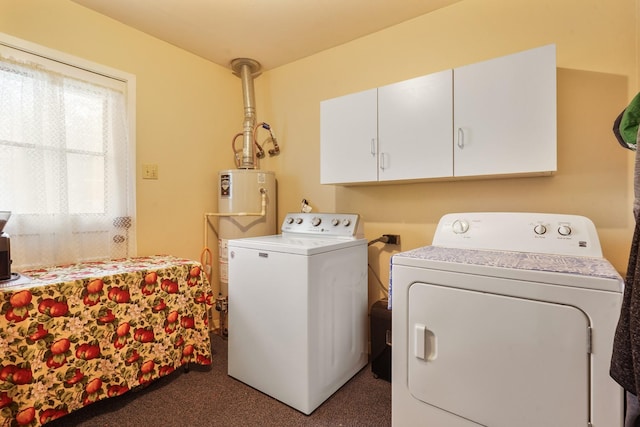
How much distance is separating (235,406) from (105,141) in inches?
72.6

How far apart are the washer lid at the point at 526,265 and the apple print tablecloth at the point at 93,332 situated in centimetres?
135

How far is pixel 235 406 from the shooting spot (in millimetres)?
1664

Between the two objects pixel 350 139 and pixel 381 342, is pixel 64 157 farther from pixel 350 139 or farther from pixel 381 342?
pixel 381 342

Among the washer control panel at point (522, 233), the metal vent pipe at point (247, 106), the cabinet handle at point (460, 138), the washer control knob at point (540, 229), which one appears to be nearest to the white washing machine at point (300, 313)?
the washer control panel at point (522, 233)

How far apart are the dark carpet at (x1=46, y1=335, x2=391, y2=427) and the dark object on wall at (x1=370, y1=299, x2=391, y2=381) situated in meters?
0.06

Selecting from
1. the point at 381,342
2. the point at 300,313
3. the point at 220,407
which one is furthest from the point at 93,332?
the point at 381,342

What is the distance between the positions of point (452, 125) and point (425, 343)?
1100 mm

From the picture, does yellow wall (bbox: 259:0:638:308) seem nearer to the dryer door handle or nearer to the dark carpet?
the dark carpet

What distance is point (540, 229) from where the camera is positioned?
1.45 meters

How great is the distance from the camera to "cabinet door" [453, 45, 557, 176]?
4.59ft

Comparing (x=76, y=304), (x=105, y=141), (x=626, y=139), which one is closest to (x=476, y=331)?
(x=626, y=139)

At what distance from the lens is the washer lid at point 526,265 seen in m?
1.01

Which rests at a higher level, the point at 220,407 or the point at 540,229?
the point at 540,229

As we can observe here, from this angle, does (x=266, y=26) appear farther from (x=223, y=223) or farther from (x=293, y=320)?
(x=293, y=320)
